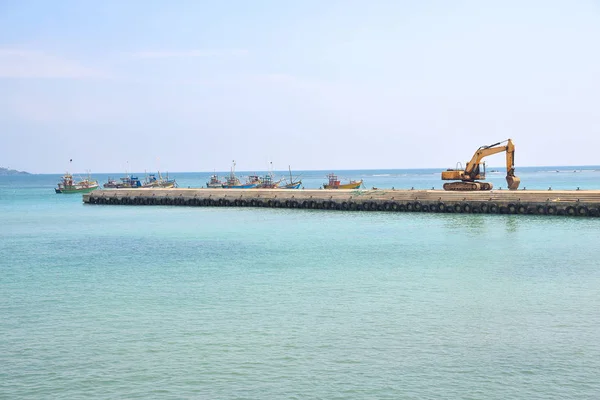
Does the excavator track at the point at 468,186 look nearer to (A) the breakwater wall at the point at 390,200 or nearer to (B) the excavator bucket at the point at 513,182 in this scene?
(A) the breakwater wall at the point at 390,200

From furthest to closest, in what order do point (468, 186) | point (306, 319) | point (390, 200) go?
point (468, 186) → point (390, 200) → point (306, 319)

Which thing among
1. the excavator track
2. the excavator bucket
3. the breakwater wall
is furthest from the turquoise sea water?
the excavator track

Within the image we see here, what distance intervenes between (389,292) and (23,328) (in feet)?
45.4

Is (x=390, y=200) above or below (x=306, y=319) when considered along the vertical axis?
above

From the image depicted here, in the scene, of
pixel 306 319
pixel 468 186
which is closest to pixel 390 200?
pixel 468 186

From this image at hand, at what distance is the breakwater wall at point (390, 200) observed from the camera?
6662 cm

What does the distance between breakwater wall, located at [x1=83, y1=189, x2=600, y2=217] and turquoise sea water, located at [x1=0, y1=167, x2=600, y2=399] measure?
59.5 feet

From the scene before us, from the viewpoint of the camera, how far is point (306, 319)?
81.7 ft

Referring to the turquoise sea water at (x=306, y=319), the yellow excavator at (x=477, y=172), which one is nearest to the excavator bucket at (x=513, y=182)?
the yellow excavator at (x=477, y=172)

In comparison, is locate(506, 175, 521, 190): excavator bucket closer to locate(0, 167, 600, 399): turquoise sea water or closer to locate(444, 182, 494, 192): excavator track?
locate(444, 182, 494, 192): excavator track

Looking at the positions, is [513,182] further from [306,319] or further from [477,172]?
[306,319]

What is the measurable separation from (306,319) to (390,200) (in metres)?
54.3

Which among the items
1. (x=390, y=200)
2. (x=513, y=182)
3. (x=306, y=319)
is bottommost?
(x=306, y=319)

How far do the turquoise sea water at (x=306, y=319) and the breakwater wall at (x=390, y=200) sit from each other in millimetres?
18134
